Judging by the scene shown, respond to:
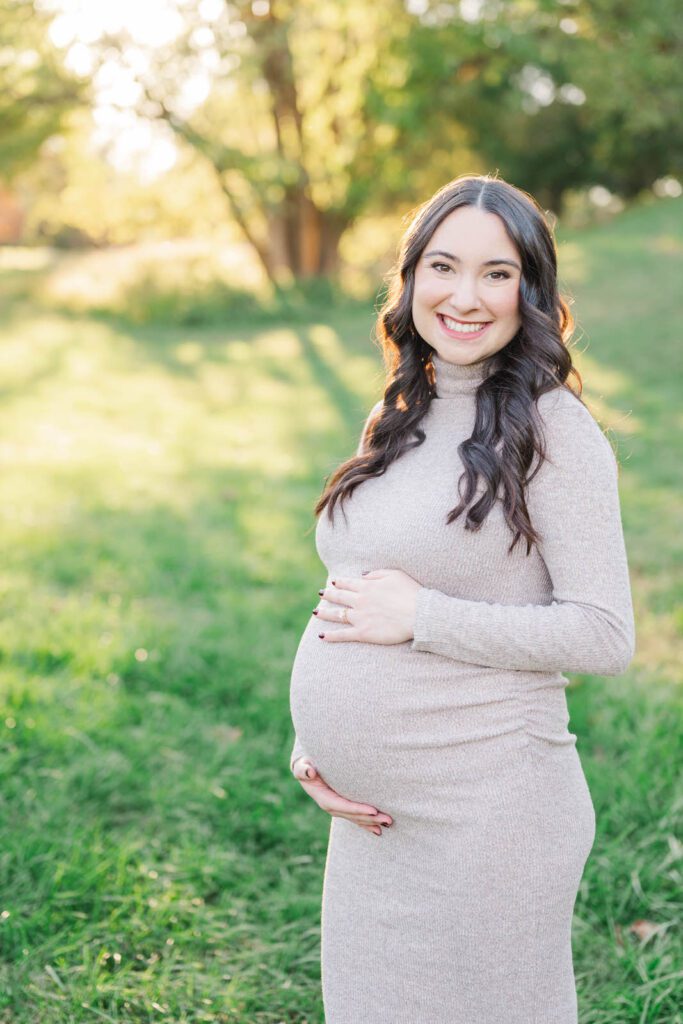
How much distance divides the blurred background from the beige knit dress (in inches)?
18.0

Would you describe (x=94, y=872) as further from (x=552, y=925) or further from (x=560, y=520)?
(x=560, y=520)

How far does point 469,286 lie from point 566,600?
627mm

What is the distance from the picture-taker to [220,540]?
18.2 feet

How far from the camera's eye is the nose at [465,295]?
1854 mm

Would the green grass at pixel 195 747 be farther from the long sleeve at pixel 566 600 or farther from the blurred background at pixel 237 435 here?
the long sleeve at pixel 566 600

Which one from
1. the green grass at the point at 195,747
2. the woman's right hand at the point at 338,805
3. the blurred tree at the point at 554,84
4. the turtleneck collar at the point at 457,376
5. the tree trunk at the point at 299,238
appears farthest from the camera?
the tree trunk at the point at 299,238

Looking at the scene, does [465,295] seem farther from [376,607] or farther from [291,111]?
[291,111]

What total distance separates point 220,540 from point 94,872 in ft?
9.90

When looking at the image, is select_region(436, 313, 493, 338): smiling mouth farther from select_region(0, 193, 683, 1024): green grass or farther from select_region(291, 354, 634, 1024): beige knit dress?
select_region(0, 193, 683, 1024): green grass

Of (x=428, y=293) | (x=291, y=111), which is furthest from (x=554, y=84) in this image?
(x=428, y=293)

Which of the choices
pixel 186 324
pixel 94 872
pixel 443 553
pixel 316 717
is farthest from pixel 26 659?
pixel 186 324

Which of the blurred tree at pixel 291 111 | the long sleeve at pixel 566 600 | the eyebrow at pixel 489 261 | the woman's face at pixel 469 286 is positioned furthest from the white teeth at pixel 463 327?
the blurred tree at pixel 291 111

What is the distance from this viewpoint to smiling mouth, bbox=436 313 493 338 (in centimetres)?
190

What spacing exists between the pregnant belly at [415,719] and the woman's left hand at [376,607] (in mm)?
36
